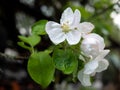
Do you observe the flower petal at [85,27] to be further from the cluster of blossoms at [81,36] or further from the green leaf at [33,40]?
the green leaf at [33,40]

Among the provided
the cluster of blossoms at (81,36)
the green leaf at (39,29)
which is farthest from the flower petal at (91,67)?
the green leaf at (39,29)

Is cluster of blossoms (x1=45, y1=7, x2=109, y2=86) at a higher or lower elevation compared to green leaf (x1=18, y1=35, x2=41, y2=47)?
higher

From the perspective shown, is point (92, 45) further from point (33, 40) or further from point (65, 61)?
point (33, 40)

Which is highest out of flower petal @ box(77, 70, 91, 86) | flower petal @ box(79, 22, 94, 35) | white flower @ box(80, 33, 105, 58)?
flower petal @ box(79, 22, 94, 35)

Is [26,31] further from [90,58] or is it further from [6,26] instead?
[90,58]

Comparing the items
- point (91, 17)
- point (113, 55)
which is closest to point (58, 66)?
point (91, 17)

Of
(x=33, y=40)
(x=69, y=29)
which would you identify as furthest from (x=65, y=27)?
(x=33, y=40)

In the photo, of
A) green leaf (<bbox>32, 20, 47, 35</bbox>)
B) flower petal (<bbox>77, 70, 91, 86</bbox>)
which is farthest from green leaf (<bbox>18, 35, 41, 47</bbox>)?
flower petal (<bbox>77, 70, 91, 86</bbox>)

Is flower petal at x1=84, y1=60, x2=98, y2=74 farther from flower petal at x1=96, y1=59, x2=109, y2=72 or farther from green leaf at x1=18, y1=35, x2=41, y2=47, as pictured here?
green leaf at x1=18, y1=35, x2=41, y2=47
